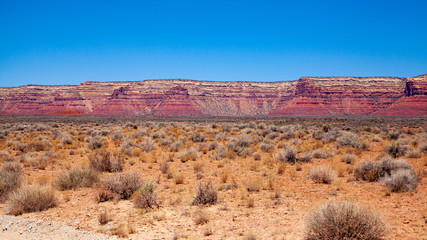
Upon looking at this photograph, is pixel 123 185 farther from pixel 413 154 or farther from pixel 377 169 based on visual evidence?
pixel 413 154

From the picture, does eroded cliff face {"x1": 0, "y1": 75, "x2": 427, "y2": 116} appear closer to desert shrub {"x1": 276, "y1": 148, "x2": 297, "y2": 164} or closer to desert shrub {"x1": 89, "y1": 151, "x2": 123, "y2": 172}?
desert shrub {"x1": 276, "y1": 148, "x2": 297, "y2": 164}

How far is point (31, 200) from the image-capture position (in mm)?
6770

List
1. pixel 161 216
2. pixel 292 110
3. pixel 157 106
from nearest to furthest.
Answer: pixel 161 216 → pixel 292 110 → pixel 157 106

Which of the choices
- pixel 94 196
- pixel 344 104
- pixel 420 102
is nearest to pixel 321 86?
pixel 344 104

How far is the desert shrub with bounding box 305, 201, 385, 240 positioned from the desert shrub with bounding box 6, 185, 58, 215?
20.0 feet

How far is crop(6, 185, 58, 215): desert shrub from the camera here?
666 centimetres

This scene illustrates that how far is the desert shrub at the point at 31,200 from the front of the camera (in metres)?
6.66

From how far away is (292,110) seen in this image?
5837 inches

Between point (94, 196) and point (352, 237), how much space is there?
6.50m

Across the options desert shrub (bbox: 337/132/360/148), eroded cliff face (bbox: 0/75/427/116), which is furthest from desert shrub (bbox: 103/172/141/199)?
eroded cliff face (bbox: 0/75/427/116)

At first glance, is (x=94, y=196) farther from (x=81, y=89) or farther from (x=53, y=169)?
(x=81, y=89)

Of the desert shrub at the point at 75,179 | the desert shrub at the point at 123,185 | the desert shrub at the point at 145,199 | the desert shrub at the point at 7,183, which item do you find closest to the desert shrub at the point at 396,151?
the desert shrub at the point at 145,199

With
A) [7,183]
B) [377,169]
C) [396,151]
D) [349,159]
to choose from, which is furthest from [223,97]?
[7,183]

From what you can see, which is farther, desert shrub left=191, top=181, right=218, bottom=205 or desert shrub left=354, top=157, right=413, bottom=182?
desert shrub left=354, top=157, right=413, bottom=182
